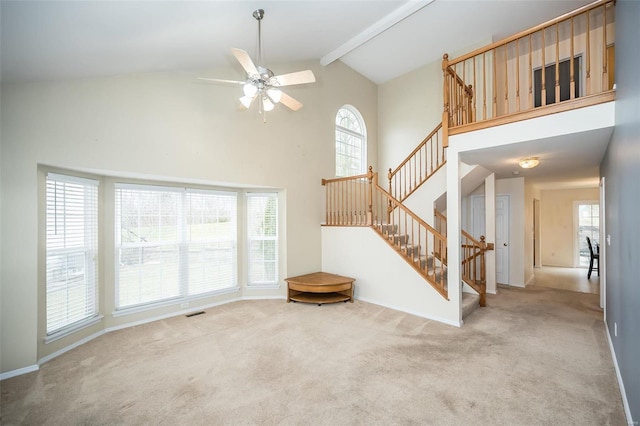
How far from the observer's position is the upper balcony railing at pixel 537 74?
2.93 metres

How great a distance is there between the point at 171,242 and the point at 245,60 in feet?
9.80

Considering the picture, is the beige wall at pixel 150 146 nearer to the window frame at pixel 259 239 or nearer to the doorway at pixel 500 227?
the window frame at pixel 259 239

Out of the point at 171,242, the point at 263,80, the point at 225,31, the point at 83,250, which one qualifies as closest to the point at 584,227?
the point at 263,80

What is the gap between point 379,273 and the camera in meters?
4.71

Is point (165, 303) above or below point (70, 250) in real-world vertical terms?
below

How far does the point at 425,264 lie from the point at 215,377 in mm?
3182

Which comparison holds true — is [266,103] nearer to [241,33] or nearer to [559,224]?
[241,33]

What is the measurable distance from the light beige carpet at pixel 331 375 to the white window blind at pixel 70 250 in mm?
477

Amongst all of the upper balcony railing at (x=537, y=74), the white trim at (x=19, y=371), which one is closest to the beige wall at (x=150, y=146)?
the white trim at (x=19, y=371)

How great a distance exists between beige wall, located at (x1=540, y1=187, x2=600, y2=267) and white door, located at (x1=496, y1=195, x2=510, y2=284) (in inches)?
144

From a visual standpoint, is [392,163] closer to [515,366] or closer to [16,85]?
[515,366]

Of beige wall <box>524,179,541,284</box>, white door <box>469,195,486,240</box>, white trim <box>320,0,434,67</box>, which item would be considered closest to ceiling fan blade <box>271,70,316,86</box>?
white trim <box>320,0,434,67</box>

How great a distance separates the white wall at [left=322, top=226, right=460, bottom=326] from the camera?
4.07m

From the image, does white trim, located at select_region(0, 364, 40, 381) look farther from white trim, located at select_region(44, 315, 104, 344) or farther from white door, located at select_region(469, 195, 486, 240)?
white door, located at select_region(469, 195, 486, 240)
